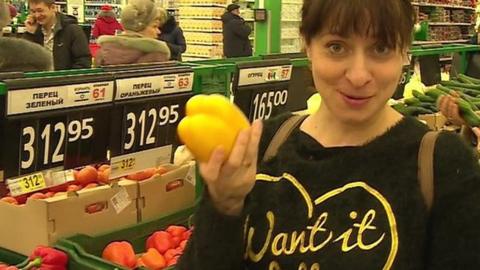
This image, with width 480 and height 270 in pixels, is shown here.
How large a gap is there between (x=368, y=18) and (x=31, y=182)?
1371mm

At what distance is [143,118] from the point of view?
2.42 meters

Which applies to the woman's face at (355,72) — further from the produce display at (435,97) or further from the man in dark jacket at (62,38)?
the man in dark jacket at (62,38)

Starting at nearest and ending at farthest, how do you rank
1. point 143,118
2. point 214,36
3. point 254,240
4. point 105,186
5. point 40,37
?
point 254,240 → point 143,118 → point 105,186 → point 40,37 → point 214,36

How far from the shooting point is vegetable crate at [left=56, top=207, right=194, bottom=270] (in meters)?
2.24

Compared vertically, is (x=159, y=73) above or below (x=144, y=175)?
above

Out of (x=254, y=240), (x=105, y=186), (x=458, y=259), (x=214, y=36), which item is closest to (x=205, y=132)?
(x=254, y=240)

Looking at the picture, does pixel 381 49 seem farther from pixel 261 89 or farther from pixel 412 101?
pixel 412 101

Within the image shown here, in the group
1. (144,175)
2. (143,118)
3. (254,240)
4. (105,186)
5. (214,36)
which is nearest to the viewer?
(254,240)

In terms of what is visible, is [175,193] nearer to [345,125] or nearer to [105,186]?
[105,186]

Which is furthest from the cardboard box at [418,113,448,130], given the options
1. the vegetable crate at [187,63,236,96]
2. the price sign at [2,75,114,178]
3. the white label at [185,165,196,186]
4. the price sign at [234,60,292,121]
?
the price sign at [2,75,114,178]

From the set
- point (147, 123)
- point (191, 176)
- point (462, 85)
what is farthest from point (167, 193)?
point (462, 85)

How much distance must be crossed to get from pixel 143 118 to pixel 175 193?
0.53 metres

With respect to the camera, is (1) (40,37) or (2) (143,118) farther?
(1) (40,37)

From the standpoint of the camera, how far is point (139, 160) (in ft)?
8.04
